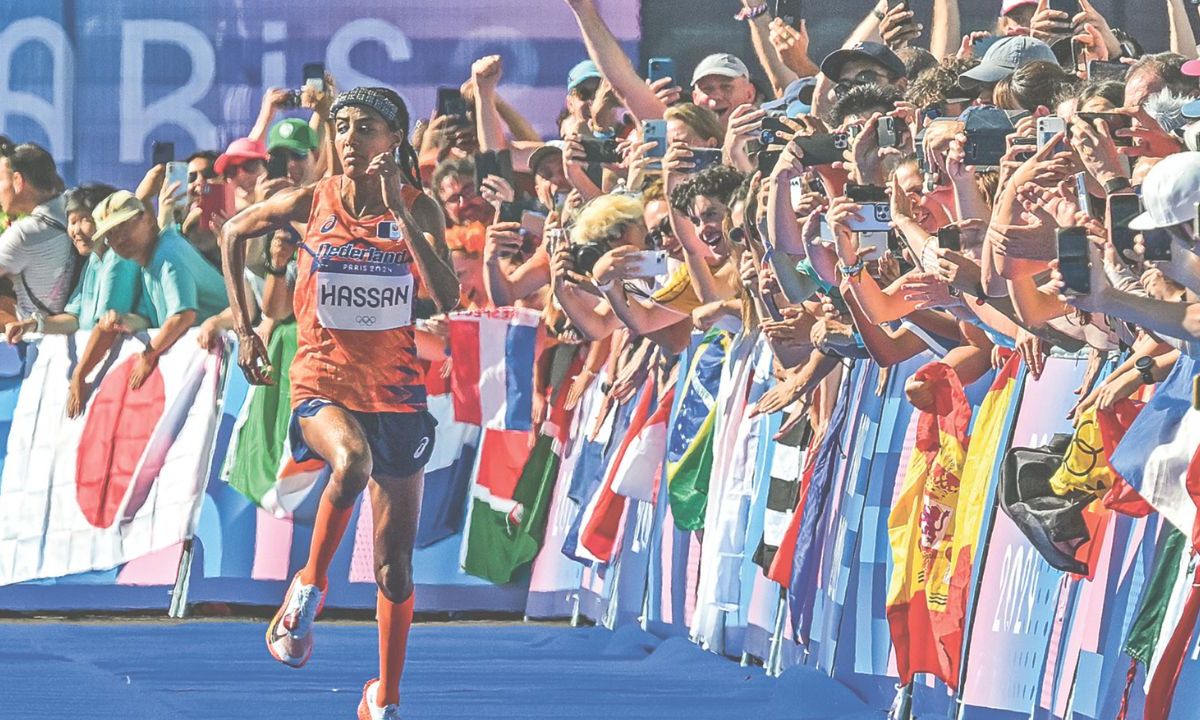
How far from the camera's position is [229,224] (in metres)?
11.2

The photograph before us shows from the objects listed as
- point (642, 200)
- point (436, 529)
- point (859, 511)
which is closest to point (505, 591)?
point (436, 529)

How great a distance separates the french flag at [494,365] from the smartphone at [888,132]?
18.1 feet

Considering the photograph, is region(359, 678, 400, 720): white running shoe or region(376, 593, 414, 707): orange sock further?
region(376, 593, 414, 707): orange sock

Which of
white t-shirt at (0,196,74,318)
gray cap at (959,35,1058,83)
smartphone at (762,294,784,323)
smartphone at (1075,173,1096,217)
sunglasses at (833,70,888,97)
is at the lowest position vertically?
white t-shirt at (0,196,74,318)

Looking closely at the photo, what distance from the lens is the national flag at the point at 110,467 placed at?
1445cm

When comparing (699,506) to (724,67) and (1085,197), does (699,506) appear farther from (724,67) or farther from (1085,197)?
(1085,197)

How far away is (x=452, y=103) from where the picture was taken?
15.0 metres

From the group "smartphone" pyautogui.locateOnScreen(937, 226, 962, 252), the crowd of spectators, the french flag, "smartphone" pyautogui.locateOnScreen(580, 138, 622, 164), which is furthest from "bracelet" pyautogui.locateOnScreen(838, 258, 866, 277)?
the french flag

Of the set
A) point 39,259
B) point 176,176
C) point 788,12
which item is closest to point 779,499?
point 788,12

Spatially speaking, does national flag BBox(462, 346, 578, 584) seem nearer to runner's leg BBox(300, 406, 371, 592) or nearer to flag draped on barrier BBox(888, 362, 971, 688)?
runner's leg BBox(300, 406, 371, 592)

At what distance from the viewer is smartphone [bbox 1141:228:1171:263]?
20.7 feet

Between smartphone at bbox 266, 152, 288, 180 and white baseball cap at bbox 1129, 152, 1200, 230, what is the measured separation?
921 cm

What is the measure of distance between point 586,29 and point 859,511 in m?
4.13

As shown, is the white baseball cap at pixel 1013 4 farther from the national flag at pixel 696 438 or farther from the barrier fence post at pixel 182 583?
the barrier fence post at pixel 182 583
